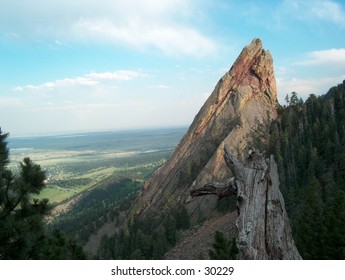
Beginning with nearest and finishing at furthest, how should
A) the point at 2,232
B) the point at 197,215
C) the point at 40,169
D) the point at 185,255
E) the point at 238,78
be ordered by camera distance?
the point at 2,232 < the point at 40,169 < the point at 185,255 < the point at 197,215 < the point at 238,78

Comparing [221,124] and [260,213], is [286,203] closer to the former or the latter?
[221,124]

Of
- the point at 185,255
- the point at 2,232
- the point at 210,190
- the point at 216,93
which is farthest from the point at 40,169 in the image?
the point at 216,93

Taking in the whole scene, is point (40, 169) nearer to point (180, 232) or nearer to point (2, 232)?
point (2, 232)

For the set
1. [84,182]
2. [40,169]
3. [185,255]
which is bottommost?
[84,182]

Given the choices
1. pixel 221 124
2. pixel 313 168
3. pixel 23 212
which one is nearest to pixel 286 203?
pixel 313 168
